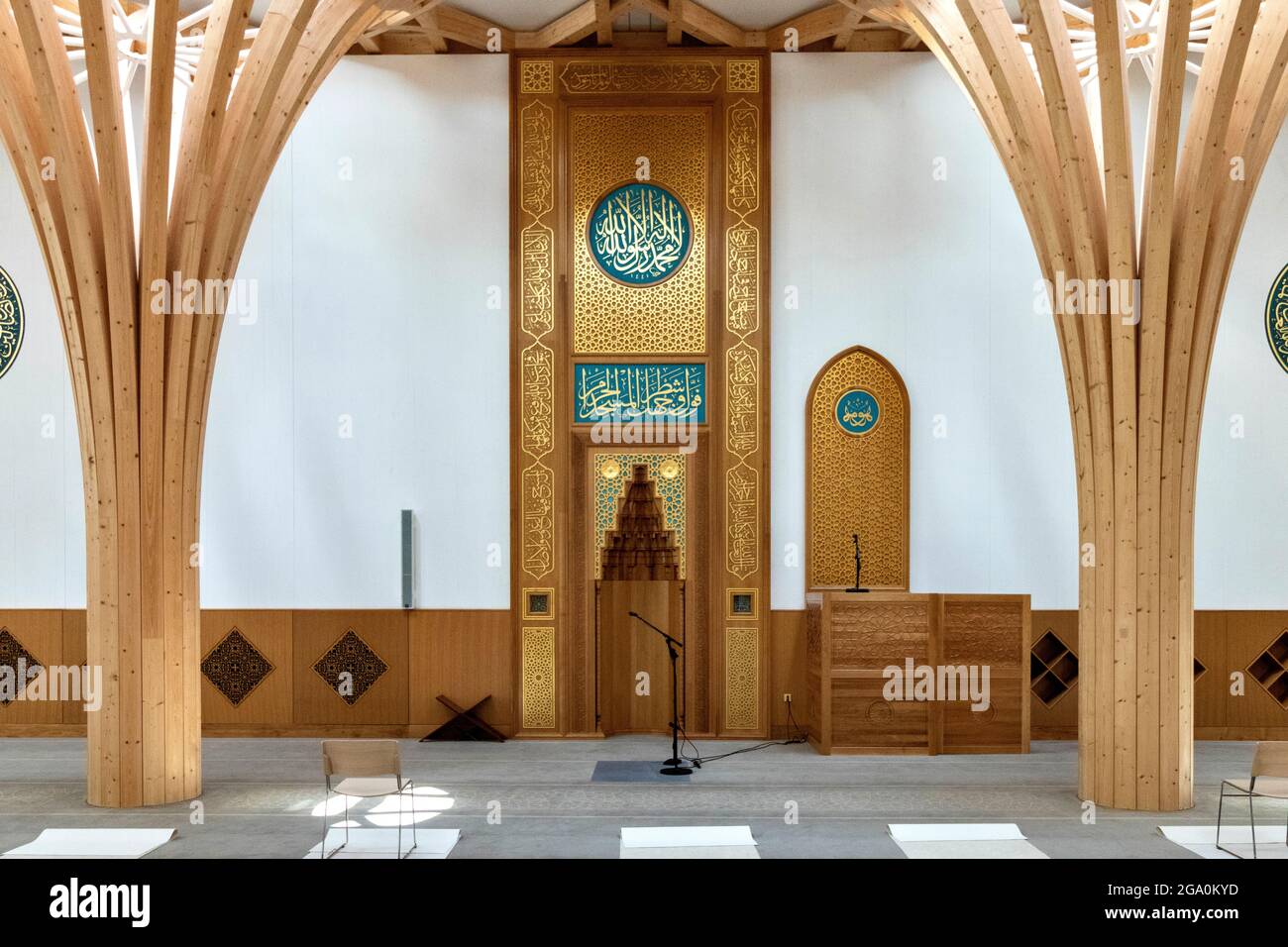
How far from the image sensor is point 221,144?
6.07 meters

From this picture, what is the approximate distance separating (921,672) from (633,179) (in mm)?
4181

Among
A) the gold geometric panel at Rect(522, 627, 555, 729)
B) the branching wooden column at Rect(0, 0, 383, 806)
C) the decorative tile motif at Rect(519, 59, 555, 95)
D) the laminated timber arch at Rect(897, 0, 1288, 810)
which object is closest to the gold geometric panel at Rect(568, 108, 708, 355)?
the decorative tile motif at Rect(519, 59, 555, 95)

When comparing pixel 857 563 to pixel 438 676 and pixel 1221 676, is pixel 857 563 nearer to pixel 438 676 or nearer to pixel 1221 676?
pixel 1221 676

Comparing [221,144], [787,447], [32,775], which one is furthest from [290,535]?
[787,447]

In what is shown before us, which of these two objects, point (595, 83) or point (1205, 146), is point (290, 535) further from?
point (1205, 146)

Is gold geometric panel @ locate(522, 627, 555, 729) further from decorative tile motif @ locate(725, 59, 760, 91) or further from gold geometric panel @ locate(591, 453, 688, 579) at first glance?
decorative tile motif @ locate(725, 59, 760, 91)

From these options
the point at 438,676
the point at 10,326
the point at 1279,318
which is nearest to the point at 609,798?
the point at 438,676

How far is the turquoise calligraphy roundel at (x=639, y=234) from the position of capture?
27.6 feet

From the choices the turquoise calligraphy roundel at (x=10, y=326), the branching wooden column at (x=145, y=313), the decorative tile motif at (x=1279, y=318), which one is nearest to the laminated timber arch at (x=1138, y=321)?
the decorative tile motif at (x=1279, y=318)

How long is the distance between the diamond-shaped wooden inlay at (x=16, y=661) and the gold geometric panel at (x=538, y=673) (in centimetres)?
372

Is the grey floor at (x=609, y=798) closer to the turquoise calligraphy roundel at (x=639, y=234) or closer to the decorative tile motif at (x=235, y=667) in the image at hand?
the decorative tile motif at (x=235, y=667)

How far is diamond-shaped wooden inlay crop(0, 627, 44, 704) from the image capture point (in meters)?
8.44

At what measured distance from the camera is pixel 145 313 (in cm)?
595

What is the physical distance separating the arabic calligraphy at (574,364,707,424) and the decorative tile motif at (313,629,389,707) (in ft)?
7.78
